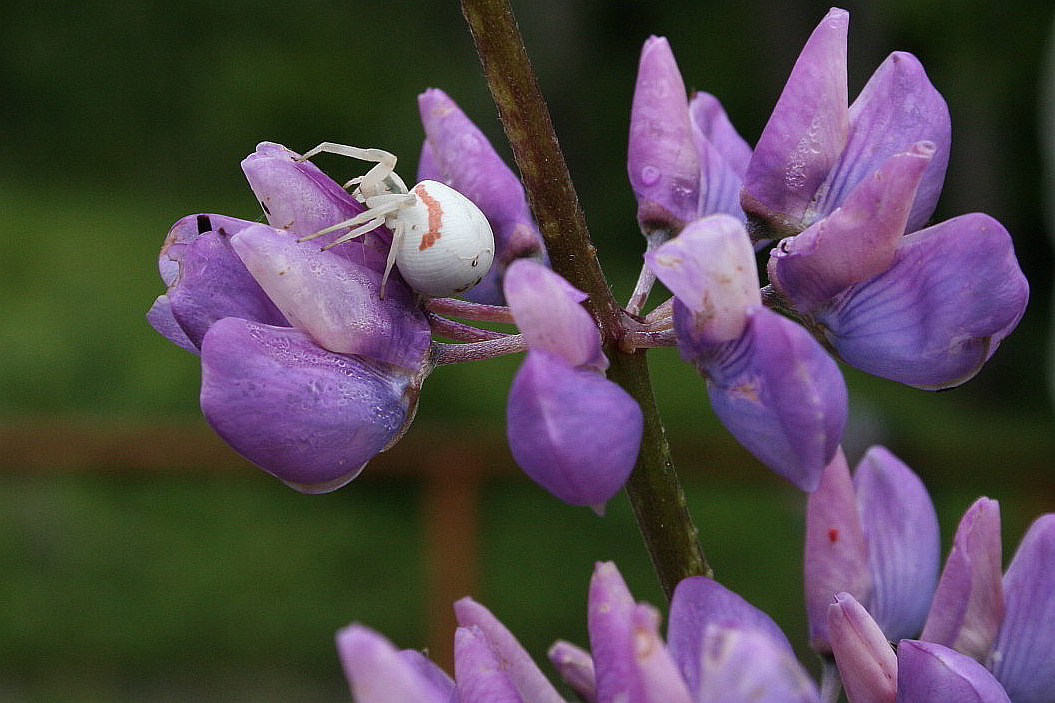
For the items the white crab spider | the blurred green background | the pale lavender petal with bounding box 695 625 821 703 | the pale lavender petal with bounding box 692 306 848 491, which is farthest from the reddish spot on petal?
the blurred green background

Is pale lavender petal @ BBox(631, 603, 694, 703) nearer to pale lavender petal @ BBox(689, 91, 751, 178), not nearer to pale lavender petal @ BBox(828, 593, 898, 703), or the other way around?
pale lavender petal @ BBox(828, 593, 898, 703)

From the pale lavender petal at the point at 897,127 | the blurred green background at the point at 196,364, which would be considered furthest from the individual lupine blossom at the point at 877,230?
the blurred green background at the point at 196,364

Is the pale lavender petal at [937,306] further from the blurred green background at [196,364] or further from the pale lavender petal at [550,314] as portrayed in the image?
the blurred green background at [196,364]

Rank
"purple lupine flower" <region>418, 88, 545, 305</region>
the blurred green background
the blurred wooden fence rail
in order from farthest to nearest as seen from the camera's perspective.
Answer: the blurred green background, the blurred wooden fence rail, "purple lupine flower" <region>418, 88, 545, 305</region>

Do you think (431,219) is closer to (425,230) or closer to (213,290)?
(425,230)

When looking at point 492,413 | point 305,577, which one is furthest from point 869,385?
point 305,577

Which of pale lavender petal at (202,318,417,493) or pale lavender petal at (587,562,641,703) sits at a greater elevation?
pale lavender petal at (202,318,417,493)

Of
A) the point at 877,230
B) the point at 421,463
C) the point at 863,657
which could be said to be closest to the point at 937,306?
the point at 877,230
